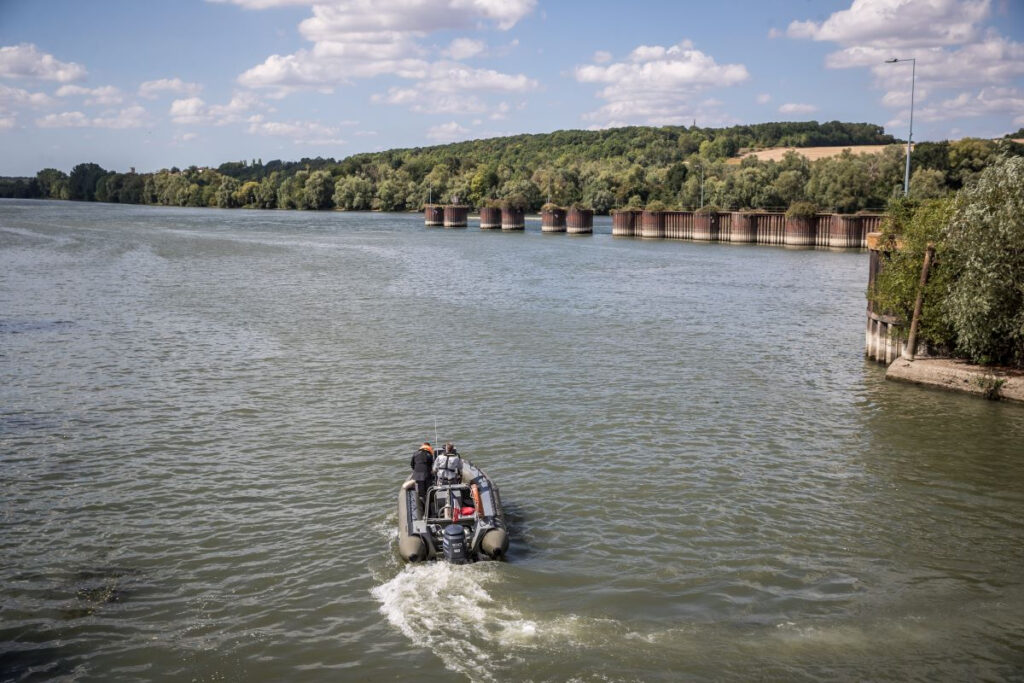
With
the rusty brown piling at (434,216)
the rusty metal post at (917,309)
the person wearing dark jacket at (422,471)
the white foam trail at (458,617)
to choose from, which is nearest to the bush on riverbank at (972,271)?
the rusty metal post at (917,309)

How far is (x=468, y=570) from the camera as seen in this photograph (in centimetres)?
1791

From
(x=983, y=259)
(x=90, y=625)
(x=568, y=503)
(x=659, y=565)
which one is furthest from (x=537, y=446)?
(x=983, y=259)

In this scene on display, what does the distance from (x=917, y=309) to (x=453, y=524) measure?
2487cm

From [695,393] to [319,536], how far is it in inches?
725

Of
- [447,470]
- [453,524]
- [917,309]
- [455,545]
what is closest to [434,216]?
[917,309]

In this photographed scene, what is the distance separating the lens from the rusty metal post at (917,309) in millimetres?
34594

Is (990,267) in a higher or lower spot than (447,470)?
higher

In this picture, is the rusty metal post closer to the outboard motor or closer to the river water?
the river water

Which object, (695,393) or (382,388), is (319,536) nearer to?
(382,388)

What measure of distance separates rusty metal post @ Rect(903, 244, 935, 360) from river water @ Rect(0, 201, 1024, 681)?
208 centimetres

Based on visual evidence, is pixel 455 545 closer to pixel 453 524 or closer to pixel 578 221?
pixel 453 524

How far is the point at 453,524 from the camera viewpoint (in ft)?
60.0

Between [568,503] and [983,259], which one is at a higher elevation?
[983,259]

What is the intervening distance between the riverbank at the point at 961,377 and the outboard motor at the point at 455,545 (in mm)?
24177
